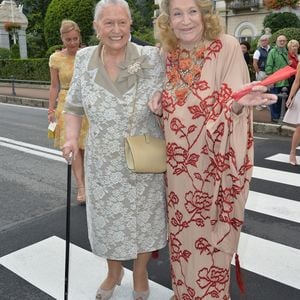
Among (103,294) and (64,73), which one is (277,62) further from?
(103,294)

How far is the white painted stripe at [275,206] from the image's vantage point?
431 cm

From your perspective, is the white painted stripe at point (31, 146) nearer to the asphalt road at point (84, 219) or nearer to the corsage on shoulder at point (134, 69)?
the asphalt road at point (84, 219)

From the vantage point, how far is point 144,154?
7.63 feet

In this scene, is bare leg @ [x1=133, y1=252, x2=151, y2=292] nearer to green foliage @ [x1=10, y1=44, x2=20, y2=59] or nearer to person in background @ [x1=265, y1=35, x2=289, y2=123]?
person in background @ [x1=265, y1=35, x2=289, y2=123]

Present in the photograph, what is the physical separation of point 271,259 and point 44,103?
11.4 meters

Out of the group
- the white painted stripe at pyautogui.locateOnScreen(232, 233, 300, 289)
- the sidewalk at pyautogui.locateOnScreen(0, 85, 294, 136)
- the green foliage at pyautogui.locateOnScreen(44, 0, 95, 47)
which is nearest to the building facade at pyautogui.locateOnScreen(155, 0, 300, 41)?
the green foliage at pyautogui.locateOnScreen(44, 0, 95, 47)

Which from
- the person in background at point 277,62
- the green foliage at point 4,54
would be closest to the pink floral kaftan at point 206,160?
the person in background at point 277,62

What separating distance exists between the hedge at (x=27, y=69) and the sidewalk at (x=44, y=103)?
5.70 ft

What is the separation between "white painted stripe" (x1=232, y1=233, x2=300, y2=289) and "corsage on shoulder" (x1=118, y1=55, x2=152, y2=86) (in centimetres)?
185

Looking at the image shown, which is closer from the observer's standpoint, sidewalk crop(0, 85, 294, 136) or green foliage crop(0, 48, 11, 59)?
sidewalk crop(0, 85, 294, 136)

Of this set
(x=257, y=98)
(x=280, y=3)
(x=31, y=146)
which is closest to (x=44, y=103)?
(x=31, y=146)

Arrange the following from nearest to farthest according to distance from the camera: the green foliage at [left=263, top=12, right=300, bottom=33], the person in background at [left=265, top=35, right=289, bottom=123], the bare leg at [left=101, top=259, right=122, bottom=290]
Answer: the bare leg at [left=101, top=259, right=122, bottom=290] < the person in background at [left=265, top=35, right=289, bottom=123] < the green foliage at [left=263, top=12, right=300, bottom=33]

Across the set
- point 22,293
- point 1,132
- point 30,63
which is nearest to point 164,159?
point 22,293

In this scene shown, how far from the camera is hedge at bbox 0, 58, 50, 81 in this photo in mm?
20938
